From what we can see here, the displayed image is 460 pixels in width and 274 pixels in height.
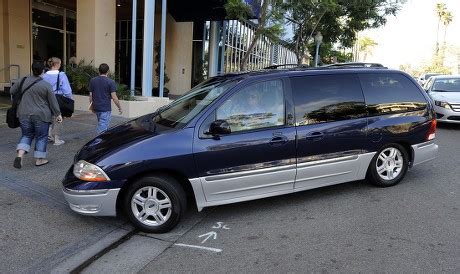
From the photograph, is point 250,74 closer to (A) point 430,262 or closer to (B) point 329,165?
(B) point 329,165

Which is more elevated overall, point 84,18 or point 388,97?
point 84,18

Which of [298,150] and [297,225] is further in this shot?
[298,150]

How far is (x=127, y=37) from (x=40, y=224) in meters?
18.9

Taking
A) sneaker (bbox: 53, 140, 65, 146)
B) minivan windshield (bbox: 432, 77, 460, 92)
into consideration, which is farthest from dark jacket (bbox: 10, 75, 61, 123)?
minivan windshield (bbox: 432, 77, 460, 92)

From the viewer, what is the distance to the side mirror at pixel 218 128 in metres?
4.76

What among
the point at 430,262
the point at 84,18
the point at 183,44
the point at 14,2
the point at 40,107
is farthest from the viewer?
the point at 183,44

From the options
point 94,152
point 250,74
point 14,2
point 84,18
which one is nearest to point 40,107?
point 94,152

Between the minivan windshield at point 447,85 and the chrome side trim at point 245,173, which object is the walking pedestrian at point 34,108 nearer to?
the chrome side trim at point 245,173

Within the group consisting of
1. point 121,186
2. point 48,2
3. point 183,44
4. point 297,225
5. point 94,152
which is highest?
point 48,2

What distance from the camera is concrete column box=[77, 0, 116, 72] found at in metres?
13.7

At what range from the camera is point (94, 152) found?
4770mm

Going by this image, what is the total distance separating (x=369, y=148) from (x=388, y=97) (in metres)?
0.85

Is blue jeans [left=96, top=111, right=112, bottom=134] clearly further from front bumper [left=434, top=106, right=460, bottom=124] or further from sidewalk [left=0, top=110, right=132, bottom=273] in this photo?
front bumper [left=434, top=106, right=460, bottom=124]

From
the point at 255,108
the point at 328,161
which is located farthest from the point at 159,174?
the point at 328,161
